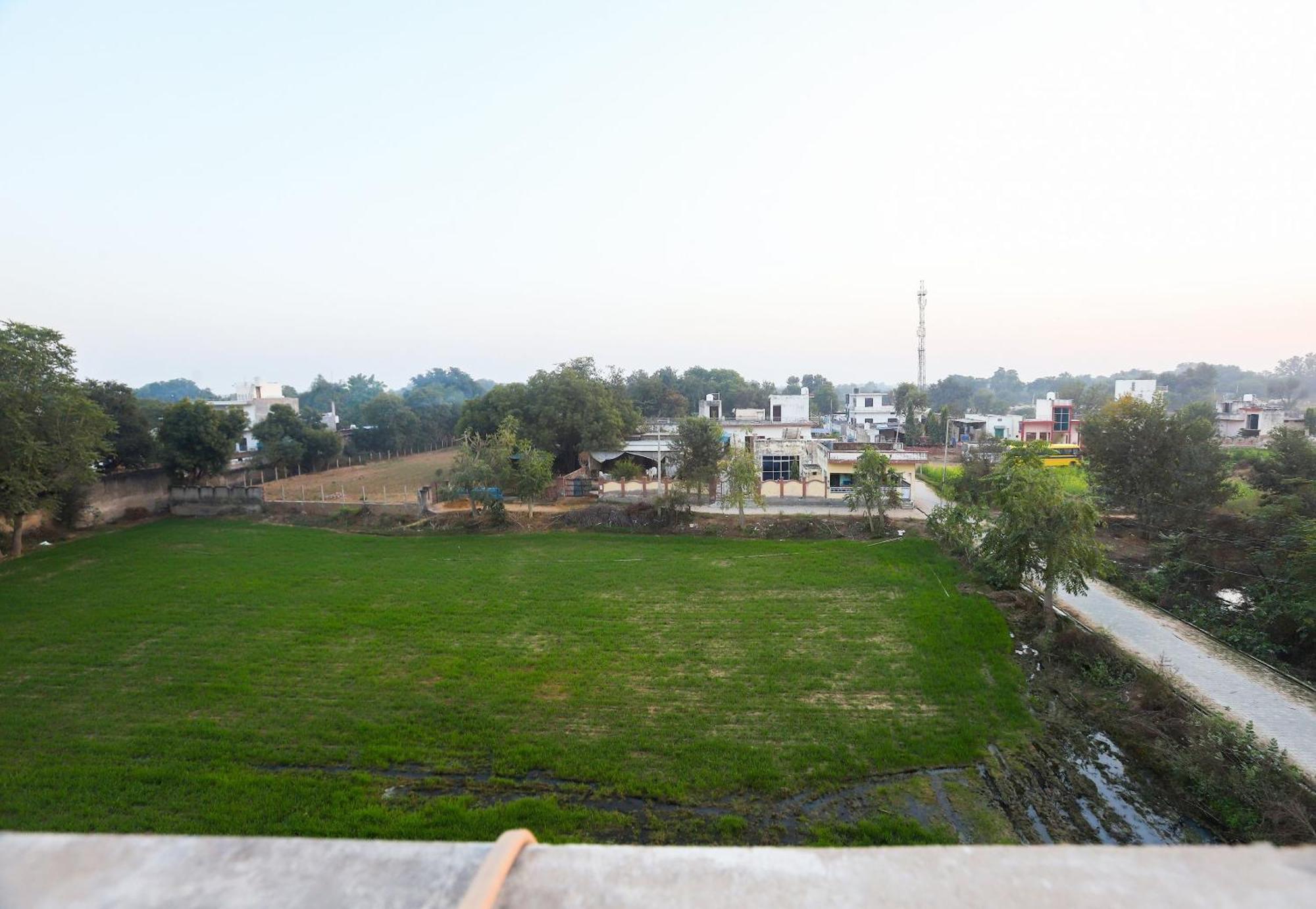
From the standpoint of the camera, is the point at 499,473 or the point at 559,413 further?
the point at 559,413

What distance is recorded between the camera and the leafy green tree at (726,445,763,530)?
18.4 meters

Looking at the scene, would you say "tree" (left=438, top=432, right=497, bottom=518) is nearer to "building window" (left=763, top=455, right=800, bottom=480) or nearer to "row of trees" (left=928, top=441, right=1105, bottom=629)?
"building window" (left=763, top=455, right=800, bottom=480)

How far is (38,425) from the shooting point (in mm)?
16625

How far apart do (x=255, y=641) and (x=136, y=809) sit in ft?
15.5

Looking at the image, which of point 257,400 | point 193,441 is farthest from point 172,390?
point 193,441

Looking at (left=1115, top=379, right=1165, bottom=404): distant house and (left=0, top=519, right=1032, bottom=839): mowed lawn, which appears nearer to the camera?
(left=0, top=519, right=1032, bottom=839): mowed lawn

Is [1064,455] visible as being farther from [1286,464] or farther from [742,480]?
[742,480]

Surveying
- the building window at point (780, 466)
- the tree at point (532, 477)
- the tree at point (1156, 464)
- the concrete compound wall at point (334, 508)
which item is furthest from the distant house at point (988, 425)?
the concrete compound wall at point (334, 508)

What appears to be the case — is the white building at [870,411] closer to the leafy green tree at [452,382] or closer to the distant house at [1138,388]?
the distant house at [1138,388]

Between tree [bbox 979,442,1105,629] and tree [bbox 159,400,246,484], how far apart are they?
84.3ft

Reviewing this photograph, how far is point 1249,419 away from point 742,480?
38.1m

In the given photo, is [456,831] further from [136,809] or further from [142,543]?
[142,543]

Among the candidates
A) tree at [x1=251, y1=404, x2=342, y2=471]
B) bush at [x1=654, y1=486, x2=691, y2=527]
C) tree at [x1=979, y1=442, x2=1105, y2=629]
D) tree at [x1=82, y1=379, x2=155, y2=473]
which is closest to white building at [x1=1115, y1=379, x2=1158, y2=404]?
bush at [x1=654, y1=486, x2=691, y2=527]

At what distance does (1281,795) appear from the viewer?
20.2ft
